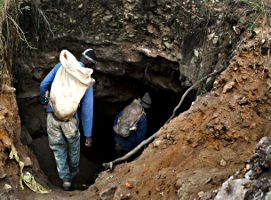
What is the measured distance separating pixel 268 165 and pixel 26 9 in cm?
363

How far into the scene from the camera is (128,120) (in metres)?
4.22

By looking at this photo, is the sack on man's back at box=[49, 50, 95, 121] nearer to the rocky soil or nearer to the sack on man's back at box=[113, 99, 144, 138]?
the rocky soil

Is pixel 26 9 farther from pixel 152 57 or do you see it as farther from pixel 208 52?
pixel 208 52

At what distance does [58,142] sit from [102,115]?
252 cm

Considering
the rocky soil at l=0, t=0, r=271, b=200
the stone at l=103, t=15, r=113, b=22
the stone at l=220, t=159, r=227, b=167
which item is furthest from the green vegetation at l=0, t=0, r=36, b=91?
the stone at l=220, t=159, r=227, b=167

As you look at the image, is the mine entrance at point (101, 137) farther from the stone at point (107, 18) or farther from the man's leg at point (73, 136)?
the stone at point (107, 18)

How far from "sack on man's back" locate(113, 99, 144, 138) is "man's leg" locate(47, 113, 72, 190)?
3.85ft

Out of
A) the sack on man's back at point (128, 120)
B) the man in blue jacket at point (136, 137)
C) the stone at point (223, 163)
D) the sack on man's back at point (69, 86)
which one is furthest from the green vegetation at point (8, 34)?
the stone at point (223, 163)

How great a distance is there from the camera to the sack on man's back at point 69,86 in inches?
110

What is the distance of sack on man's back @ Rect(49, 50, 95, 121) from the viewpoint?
2.80 m

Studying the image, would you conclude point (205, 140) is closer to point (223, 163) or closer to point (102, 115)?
point (223, 163)

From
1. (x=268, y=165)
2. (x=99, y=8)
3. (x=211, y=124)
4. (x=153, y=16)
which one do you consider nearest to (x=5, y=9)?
(x=99, y=8)

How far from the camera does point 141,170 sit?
261cm

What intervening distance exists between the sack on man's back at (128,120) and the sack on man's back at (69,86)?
144 cm
